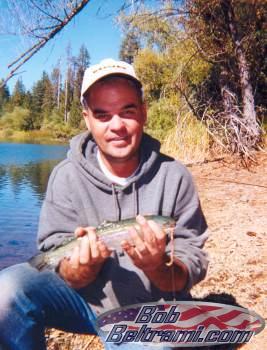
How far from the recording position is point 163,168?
2.71 m

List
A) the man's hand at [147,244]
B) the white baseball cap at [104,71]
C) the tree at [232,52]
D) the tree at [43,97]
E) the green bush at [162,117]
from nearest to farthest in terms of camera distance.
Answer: the man's hand at [147,244], the white baseball cap at [104,71], the tree at [232,52], the green bush at [162,117], the tree at [43,97]

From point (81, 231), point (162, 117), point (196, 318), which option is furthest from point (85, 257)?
point (162, 117)

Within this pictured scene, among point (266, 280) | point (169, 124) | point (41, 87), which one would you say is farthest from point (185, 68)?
point (41, 87)

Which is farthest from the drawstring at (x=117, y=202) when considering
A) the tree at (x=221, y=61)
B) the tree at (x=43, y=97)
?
the tree at (x=43, y=97)

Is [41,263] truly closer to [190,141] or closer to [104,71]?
→ [104,71]

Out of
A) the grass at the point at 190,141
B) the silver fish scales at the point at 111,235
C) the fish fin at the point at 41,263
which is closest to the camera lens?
the silver fish scales at the point at 111,235

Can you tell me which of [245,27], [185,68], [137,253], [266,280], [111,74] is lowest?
[266,280]

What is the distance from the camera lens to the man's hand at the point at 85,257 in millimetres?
2162

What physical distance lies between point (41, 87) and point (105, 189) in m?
105

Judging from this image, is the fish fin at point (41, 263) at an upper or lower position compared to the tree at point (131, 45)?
lower

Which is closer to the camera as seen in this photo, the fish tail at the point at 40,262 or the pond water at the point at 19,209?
the fish tail at the point at 40,262

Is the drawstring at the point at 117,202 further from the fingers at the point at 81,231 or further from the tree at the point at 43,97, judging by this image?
the tree at the point at 43,97

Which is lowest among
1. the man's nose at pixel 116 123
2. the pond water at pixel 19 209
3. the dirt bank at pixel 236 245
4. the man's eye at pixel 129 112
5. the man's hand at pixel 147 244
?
the pond water at pixel 19 209

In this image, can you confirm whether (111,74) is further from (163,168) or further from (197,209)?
(197,209)
